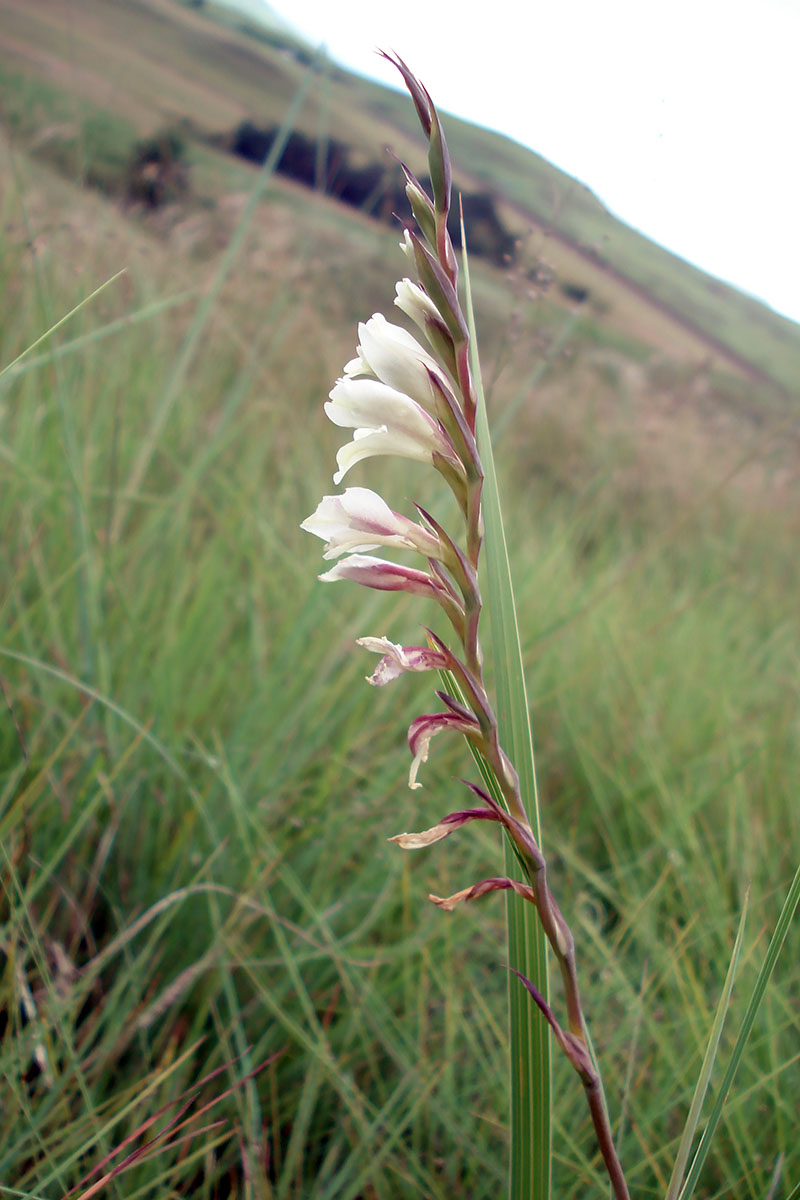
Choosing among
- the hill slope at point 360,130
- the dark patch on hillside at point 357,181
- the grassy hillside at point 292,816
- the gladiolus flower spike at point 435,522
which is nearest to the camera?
the gladiolus flower spike at point 435,522

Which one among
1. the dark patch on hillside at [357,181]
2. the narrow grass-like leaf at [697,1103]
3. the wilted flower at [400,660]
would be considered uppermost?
the dark patch on hillside at [357,181]

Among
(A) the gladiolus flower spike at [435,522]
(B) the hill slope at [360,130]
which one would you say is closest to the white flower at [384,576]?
(A) the gladiolus flower spike at [435,522]

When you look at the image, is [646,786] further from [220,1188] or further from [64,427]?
[64,427]

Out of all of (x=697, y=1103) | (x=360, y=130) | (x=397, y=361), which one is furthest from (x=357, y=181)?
(x=697, y=1103)

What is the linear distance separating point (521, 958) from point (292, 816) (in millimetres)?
711

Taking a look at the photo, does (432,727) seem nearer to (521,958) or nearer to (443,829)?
(443,829)

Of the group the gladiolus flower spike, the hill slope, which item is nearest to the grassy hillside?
the hill slope

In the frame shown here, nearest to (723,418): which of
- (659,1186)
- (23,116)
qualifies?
(23,116)

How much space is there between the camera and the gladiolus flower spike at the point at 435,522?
1.18 ft

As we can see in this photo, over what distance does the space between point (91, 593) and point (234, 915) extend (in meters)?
0.52

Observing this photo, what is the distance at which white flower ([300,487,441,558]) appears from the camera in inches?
15.4

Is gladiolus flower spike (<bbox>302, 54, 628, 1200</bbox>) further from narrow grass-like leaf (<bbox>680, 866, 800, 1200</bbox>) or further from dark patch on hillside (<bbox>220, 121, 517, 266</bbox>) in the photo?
dark patch on hillside (<bbox>220, 121, 517, 266</bbox>)

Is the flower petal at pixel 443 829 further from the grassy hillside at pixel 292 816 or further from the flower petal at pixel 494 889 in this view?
the grassy hillside at pixel 292 816

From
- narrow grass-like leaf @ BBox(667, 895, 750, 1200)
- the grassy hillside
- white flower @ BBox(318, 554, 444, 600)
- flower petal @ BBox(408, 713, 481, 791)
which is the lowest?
the grassy hillside
